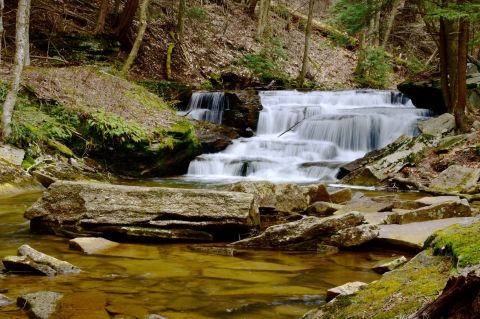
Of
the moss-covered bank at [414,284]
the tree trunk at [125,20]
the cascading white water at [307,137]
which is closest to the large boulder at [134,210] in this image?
the moss-covered bank at [414,284]

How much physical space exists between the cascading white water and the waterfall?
5.35 ft

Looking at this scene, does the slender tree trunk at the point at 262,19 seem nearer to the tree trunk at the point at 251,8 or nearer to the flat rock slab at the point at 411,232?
the tree trunk at the point at 251,8

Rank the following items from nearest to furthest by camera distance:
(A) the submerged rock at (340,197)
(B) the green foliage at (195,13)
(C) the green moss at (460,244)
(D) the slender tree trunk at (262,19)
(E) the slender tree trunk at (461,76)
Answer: (C) the green moss at (460,244)
(A) the submerged rock at (340,197)
(E) the slender tree trunk at (461,76)
(B) the green foliage at (195,13)
(D) the slender tree trunk at (262,19)

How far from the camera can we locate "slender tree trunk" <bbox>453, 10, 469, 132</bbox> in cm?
1261

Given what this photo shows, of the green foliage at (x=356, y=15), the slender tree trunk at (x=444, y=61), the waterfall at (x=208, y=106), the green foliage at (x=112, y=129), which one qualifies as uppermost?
the green foliage at (x=356, y=15)

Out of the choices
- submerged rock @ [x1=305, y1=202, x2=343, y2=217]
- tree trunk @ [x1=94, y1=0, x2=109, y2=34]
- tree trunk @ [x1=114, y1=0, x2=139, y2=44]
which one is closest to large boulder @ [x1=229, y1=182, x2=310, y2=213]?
submerged rock @ [x1=305, y1=202, x2=343, y2=217]

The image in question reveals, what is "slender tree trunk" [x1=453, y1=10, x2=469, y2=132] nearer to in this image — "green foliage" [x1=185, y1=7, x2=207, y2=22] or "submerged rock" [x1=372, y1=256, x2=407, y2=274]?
"submerged rock" [x1=372, y1=256, x2=407, y2=274]

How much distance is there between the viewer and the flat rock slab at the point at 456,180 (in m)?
9.91

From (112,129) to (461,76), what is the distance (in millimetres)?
9654

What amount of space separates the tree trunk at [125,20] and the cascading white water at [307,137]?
658 centimetres

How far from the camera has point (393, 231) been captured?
6.00 m

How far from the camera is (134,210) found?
6.14m

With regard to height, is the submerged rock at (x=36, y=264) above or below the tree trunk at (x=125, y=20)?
below

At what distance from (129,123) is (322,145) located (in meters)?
6.58
